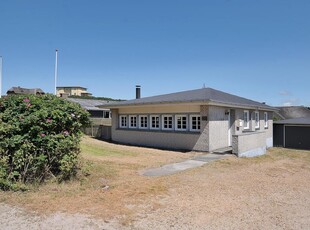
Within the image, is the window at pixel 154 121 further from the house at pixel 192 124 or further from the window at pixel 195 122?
the window at pixel 195 122

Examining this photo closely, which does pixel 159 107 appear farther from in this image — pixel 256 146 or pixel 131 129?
pixel 256 146

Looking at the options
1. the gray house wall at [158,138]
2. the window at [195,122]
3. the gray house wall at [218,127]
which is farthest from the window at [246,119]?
the gray house wall at [158,138]

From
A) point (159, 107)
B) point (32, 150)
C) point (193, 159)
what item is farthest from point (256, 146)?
point (32, 150)

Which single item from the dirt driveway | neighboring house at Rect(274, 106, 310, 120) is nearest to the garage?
the dirt driveway

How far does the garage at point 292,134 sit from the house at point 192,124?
392cm

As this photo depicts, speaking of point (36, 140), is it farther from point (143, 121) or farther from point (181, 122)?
point (143, 121)

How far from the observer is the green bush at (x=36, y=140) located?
22.8 feet

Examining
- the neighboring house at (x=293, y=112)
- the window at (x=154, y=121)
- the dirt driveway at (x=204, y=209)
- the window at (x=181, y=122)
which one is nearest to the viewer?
the dirt driveway at (x=204, y=209)

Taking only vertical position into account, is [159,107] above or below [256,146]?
above

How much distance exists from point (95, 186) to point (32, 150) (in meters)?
1.97

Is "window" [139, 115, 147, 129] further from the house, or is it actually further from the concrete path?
the concrete path

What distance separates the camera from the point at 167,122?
17.6m

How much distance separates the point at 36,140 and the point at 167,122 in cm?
1122

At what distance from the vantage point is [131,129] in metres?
19.9
